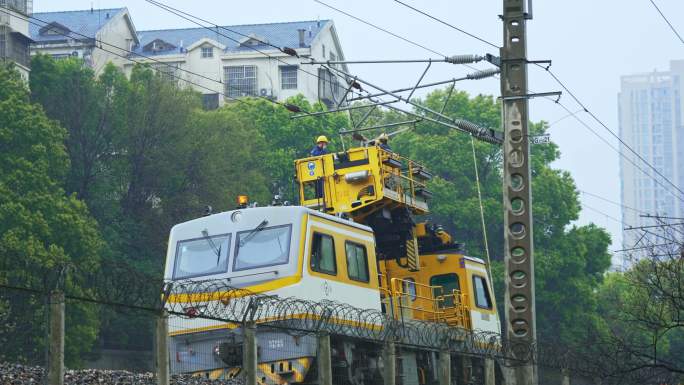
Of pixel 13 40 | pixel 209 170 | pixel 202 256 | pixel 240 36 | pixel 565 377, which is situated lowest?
pixel 565 377

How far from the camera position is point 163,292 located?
58.9ft

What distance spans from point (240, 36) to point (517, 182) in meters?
91.7

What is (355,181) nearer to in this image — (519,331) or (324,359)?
(519,331)

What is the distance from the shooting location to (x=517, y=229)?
24.5m

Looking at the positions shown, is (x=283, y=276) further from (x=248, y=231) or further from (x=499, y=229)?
(x=499, y=229)

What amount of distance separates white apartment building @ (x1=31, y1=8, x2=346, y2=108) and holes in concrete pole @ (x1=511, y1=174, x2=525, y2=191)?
80.2 metres

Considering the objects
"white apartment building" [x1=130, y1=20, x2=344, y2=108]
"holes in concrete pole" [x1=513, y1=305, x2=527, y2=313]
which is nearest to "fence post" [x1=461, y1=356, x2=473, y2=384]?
"holes in concrete pole" [x1=513, y1=305, x2=527, y2=313]

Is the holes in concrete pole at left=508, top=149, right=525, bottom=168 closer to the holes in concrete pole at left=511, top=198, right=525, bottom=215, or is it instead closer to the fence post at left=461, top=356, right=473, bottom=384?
the holes in concrete pole at left=511, top=198, right=525, bottom=215

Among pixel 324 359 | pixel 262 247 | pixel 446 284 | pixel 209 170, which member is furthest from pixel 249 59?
pixel 324 359

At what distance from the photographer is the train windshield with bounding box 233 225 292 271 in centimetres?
2608

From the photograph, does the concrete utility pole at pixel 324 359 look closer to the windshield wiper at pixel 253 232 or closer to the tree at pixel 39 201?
the windshield wiper at pixel 253 232

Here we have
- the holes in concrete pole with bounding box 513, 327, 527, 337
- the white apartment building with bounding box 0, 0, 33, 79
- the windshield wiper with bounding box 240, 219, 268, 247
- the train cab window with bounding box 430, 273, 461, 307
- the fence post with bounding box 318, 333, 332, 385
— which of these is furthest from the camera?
the white apartment building with bounding box 0, 0, 33, 79

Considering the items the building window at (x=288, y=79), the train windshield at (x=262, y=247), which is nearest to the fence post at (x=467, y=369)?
the train windshield at (x=262, y=247)

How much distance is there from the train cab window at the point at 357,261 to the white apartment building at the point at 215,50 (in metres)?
76.9
